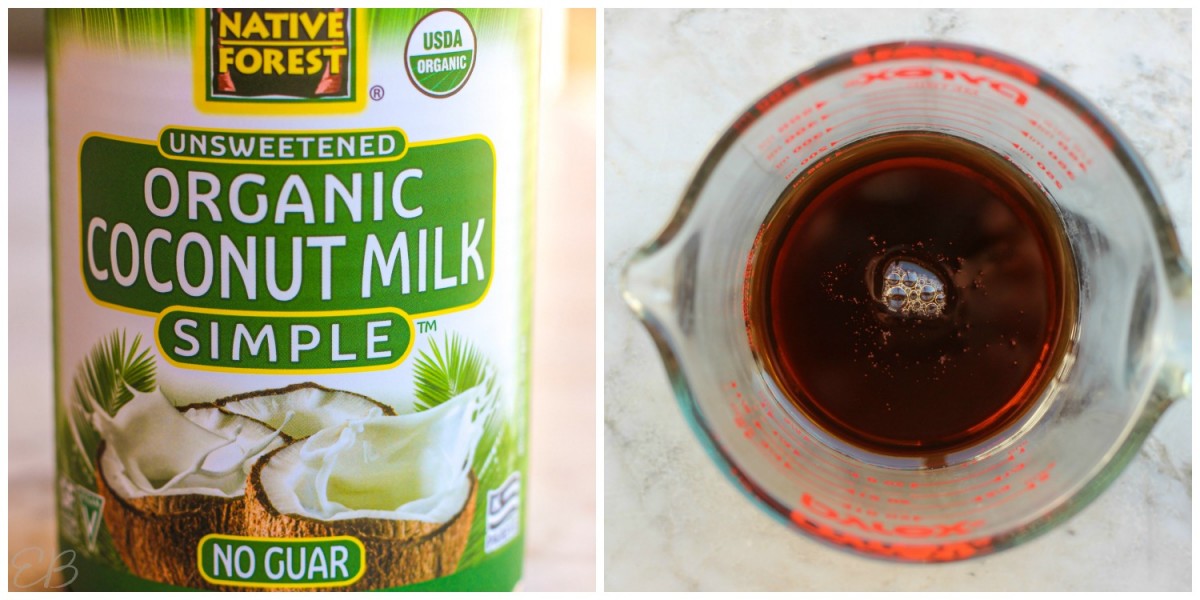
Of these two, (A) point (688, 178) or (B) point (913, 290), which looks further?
(A) point (688, 178)

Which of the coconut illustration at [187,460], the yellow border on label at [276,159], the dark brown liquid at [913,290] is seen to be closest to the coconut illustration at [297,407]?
the coconut illustration at [187,460]

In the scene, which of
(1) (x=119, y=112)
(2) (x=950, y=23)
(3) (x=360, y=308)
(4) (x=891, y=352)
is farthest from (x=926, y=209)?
(1) (x=119, y=112)

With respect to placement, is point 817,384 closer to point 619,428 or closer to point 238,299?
point 619,428

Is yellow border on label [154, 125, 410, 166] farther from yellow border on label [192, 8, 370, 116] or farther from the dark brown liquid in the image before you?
the dark brown liquid

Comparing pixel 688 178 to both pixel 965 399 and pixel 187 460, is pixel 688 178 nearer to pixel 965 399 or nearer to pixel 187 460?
pixel 965 399

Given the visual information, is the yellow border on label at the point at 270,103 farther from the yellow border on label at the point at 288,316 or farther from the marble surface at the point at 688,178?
the marble surface at the point at 688,178

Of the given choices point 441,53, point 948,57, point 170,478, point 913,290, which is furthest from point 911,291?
point 170,478

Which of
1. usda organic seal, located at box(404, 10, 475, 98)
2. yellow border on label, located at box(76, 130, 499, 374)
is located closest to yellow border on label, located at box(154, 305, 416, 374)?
yellow border on label, located at box(76, 130, 499, 374)
